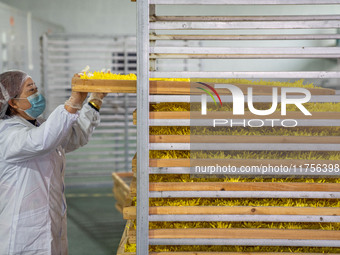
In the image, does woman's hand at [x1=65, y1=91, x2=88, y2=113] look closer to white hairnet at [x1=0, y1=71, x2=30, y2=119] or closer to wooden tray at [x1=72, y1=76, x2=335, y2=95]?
wooden tray at [x1=72, y1=76, x2=335, y2=95]

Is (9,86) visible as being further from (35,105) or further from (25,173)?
(25,173)

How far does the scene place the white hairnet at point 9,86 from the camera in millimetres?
2367

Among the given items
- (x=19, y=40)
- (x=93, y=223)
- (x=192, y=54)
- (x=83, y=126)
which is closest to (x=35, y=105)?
(x=83, y=126)

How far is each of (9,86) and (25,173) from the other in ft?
1.84

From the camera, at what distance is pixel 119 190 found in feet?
17.5

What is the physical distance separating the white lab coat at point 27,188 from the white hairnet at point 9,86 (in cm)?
11

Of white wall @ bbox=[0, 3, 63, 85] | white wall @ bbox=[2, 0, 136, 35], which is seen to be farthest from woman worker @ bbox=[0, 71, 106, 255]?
white wall @ bbox=[2, 0, 136, 35]

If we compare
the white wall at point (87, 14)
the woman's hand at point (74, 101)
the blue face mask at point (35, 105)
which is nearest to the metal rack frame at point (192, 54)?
the woman's hand at point (74, 101)

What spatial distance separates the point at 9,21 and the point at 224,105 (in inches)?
289

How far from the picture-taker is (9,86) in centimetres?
239

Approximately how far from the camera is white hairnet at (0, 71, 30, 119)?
7.77 ft

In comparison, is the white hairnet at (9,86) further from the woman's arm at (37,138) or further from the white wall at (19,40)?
the white wall at (19,40)

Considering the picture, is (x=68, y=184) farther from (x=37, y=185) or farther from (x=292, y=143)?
(x=292, y=143)

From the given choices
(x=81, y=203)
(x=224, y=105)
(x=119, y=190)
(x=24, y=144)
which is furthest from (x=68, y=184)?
(x=224, y=105)
